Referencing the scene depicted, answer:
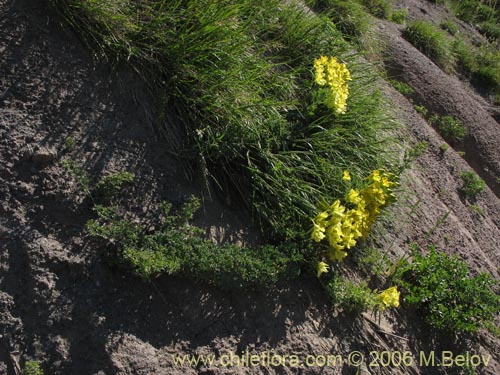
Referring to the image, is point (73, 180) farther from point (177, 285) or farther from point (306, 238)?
point (306, 238)

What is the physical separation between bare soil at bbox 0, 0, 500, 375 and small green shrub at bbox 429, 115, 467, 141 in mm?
2253

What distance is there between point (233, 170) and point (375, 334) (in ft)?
4.44

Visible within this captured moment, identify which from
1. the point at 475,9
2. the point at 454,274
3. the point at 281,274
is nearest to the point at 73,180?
the point at 281,274

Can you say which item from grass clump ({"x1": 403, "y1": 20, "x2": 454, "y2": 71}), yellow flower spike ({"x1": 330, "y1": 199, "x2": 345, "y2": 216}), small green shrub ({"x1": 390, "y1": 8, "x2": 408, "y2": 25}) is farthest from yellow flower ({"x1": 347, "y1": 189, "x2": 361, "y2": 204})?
small green shrub ({"x1": 390, "y1": 8, "x2": 408, "y2": 25})

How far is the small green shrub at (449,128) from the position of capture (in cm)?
564

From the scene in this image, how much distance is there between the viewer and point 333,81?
3.71 metres

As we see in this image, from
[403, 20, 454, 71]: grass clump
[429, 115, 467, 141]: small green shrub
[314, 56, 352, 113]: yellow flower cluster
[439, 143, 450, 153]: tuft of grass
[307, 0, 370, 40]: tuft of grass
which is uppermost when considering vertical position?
[403, 20, 454, 71]: grass clump

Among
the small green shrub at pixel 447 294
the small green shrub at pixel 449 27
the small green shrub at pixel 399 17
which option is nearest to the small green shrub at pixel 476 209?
the small green shrub at pixel 447 294

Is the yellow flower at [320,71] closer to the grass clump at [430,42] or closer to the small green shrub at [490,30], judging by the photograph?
the grass clump at [430,42]

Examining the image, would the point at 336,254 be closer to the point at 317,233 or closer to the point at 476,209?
the point at 317,233

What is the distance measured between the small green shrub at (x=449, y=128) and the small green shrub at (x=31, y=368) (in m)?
4.59

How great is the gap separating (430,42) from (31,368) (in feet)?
19.7

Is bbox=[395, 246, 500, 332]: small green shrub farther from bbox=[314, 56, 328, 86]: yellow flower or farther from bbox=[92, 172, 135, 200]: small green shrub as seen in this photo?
bbox=[92, 172, 135, 200]: small green shrub

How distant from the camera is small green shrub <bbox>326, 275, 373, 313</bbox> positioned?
3.22 m
